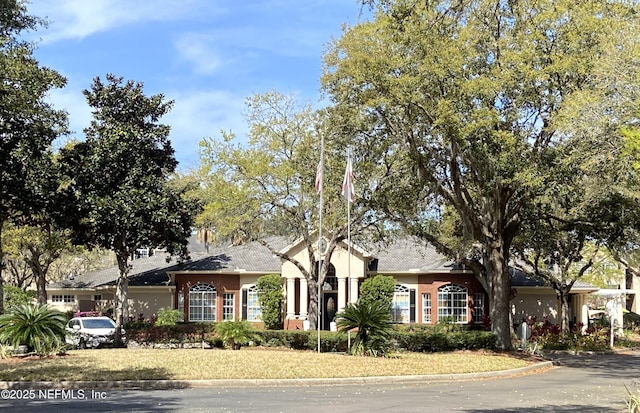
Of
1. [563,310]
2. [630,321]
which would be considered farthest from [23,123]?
[630,321]

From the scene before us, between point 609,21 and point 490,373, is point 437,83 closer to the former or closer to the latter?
point 609,21

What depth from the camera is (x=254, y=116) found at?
34844mm

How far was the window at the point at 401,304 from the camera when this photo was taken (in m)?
40.5

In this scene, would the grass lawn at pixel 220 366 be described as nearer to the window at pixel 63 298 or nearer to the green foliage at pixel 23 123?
the green foliage at pixel 23 123

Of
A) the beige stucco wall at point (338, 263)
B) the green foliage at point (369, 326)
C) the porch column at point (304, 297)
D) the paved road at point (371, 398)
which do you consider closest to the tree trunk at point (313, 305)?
the porch column at point (304, 297)

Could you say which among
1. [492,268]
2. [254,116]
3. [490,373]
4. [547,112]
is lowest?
[490,373]

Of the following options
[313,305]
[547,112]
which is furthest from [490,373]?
[313,305]

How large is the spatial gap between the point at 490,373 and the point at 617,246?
10.3m

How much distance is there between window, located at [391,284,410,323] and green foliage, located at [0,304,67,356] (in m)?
21.7

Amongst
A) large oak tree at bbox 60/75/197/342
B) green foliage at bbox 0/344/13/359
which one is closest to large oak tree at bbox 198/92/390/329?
large oak tree at bbox 60/75/197/342

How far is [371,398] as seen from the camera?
15852mm

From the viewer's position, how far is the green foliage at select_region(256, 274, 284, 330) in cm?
3978

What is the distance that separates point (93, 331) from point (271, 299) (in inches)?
422

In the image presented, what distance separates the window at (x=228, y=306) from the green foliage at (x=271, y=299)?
7.35 ft
